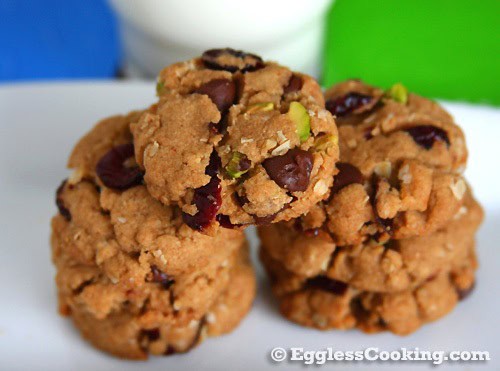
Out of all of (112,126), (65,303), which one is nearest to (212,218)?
(112,126)

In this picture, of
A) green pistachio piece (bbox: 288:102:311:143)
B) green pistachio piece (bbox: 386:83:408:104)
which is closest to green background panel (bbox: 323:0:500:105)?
green pistachio piece (bbox: 386:83:408:104)

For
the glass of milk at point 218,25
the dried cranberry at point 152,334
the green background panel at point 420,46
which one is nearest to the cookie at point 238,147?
the dried cranberry at point 152,334

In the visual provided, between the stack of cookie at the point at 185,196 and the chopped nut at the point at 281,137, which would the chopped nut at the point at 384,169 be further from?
the chopped nut at the point at 281,137

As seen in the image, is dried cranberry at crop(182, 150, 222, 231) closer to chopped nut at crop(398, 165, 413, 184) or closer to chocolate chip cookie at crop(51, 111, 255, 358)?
chocolate chip cookie at crop(51, 111, 255, 358)

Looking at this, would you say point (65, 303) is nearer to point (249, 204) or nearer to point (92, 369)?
point (92, 369)

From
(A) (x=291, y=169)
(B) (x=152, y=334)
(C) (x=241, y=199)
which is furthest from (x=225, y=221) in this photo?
(B) (x=152, y=334)

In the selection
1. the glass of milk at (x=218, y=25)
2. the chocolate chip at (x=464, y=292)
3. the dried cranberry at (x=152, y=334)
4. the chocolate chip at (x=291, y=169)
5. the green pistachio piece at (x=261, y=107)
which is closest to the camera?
the chocolate chip at (x=291, y=169)
